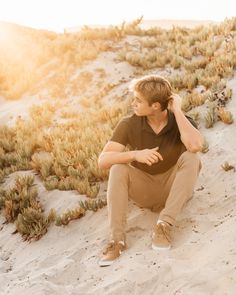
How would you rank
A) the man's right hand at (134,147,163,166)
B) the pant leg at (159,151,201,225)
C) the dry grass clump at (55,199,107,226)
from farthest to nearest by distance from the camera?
1. the dry grass clump at (55,199,107,226)
2. the pant leg at (159,151,201,225)
3. the man's right hand at (134,147,163,166)

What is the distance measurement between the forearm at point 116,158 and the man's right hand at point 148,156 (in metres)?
0.09

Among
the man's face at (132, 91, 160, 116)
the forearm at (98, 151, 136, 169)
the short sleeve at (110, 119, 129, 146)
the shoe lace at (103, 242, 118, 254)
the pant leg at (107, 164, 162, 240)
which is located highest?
the man's face at (132, 91, 160, 116)

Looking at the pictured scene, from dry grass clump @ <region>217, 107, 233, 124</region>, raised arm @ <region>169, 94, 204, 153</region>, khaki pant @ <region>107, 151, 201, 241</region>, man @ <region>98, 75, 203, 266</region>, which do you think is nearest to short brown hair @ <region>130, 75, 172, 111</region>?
man @ <region>98, 75, 203, 266</region>

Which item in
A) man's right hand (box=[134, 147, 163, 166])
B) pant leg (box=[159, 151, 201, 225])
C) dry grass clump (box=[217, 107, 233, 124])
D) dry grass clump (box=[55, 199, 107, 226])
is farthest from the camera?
dry grass clump (box=[217, 107, 233, 124])

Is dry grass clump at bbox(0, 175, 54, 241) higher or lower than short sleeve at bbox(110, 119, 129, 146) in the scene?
lower

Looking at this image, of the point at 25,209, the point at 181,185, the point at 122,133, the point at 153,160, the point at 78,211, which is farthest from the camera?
the point at 25,209

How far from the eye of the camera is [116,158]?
557cm

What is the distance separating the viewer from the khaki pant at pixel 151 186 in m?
5.47

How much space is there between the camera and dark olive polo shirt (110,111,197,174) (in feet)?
18.9


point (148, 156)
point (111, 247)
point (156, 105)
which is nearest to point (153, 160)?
point (148, 156)

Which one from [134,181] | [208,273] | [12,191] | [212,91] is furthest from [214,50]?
[208,273]

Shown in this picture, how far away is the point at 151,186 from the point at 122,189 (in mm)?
442

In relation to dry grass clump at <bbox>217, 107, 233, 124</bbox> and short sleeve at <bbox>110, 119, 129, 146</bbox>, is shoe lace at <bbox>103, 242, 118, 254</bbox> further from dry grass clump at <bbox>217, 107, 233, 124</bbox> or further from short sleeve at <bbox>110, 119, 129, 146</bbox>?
dry grass clump at <bbox>217, 107, 233, 124</bbox>

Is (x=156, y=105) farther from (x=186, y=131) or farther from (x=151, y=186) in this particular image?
(x=151, y=186)
